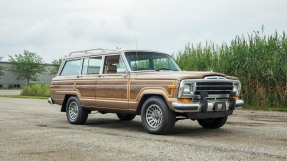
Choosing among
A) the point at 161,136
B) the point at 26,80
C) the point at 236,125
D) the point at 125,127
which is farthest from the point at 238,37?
the point at 26,80

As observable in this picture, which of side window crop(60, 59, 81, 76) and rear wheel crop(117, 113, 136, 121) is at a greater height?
side window crop(60, 59, 81, 76)

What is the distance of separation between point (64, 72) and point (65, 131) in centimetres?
288

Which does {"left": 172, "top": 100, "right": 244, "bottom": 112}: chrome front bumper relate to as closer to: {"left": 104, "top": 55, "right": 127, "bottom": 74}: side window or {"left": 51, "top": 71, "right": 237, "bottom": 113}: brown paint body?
{"left": 51, "top": 71, "right": 237, "bottom": 113}: brown paint body

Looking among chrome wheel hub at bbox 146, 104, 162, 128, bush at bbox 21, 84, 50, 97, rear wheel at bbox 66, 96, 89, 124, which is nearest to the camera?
chrome wheel hub at bbox 146, 104, 162, 128

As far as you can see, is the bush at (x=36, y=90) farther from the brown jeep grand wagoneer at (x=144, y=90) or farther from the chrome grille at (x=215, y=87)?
the chrome grille at (x=215, y=87)

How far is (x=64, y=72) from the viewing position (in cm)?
1191

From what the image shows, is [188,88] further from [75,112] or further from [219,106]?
[75,112]

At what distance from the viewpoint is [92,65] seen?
423 inches

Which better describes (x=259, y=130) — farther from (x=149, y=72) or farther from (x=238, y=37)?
(x=238, y=37)

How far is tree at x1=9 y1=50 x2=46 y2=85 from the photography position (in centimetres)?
6938

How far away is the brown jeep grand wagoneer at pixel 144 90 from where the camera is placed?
827 centimetres

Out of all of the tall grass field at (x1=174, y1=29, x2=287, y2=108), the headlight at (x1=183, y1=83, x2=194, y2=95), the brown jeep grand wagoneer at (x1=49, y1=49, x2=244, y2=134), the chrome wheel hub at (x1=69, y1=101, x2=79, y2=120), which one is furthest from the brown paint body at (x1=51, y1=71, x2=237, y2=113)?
the tall grass field at (x1=174, y1=29, x2=287, y2=108)

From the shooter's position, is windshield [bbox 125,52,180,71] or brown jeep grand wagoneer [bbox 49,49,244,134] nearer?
brown jeep grand wagoneer [bbox 49,49,244,134]

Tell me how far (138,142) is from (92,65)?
12.1 ft
